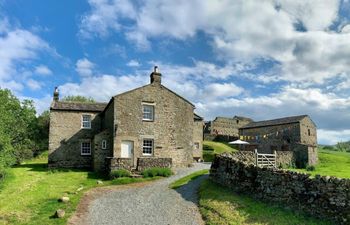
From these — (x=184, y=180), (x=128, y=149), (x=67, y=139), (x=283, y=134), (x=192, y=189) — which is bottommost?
(x=192, y=189)

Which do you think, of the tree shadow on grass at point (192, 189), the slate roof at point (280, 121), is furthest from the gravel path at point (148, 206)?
the slate roof at point (280, 121)

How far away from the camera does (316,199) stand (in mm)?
14594

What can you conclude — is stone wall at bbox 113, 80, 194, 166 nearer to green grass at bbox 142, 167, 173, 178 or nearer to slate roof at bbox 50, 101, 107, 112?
green grass at bbox 142, 167, 173, 178

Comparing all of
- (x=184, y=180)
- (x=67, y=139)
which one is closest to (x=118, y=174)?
(x=184, y=180)

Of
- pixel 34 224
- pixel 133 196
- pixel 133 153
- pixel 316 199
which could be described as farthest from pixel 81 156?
pixel 316 199

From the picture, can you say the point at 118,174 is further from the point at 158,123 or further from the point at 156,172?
the point at 158,123

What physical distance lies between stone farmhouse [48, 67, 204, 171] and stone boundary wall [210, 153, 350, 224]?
11.7 metres

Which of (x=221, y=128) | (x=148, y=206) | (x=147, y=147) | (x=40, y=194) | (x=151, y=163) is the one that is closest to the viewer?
(x=148, y=206)

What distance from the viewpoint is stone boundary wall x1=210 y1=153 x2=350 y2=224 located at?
13.7 meters

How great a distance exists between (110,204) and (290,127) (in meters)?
39.1

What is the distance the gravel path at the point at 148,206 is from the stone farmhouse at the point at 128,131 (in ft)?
22.0

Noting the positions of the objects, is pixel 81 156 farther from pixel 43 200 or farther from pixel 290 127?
pixel 290 127

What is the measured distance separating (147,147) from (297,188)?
20.4m

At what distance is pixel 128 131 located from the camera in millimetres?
33312
